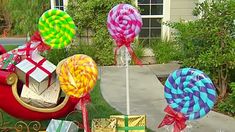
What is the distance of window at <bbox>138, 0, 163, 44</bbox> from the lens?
359 inches

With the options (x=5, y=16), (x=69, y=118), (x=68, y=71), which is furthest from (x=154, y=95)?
(x=5, y=16)

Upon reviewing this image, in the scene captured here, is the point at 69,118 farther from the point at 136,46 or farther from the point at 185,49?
the point at 136,46

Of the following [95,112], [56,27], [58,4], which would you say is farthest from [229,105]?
[58,4]

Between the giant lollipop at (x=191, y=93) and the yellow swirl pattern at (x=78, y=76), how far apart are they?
0.74 metres

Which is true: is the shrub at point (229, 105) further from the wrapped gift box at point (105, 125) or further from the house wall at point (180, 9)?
the house wall at point (180, 9)

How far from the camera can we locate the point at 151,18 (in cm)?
914

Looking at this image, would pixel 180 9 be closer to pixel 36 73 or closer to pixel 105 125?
pixel 36 73

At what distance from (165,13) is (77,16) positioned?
220cm

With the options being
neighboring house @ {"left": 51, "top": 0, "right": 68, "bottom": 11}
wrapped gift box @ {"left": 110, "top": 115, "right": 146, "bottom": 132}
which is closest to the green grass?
wrapped gift box @ {"left": 110, "top": 115, "right": 146, "bottom": 132}

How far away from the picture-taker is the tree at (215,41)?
537 centimetres

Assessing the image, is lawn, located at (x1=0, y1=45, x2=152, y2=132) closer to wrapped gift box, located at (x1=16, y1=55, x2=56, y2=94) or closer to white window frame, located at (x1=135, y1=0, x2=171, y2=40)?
wrapped gift box, located at (x1=16, y1=55, x2=56, y2=94)

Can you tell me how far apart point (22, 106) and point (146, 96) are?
2549 millimetres

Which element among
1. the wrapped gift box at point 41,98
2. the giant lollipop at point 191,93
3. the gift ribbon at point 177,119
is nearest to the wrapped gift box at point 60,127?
the wrapped gift box at point 41,98

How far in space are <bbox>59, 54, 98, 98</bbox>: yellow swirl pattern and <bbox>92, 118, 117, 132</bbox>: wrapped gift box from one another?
1.63ft
